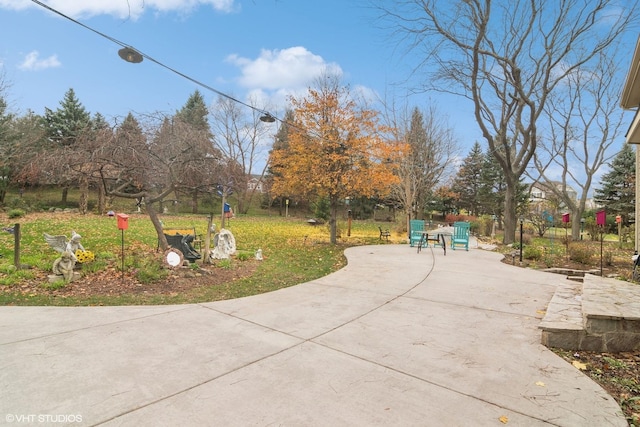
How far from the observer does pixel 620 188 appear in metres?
29.0

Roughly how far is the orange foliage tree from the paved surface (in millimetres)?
7504

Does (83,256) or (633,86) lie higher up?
(633,86)

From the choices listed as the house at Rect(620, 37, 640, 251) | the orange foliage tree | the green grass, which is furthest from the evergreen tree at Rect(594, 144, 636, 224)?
the green grass

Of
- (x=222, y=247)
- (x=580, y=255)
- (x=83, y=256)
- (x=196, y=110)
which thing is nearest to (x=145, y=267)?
(x=83, y=256)

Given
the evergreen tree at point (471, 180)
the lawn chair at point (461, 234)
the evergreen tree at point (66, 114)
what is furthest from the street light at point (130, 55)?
the evergreen tree at point (471, 180)

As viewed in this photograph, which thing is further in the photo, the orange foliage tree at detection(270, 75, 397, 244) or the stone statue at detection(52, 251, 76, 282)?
the orange foliage tree at detection(270, 75, 397, 244)

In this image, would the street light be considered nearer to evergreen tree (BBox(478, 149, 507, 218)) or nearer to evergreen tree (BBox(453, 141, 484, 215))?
evergreen tree (BBox(478, 149, 507, 218))

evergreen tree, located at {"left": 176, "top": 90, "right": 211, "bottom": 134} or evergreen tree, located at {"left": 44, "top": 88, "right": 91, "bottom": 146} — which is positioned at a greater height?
evergreen tree, located at {"left": 176, "top": 90, "right": 211, "bottom": 134}

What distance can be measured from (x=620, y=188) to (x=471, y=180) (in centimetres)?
1332

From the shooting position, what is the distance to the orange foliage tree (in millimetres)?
12000

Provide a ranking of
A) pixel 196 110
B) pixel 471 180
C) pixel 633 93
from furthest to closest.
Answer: pixel 471 180 < pixel 196 110 < pixel 633 93

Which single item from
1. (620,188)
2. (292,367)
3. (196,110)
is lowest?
(292,367)

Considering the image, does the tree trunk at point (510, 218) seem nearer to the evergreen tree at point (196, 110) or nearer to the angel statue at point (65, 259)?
the angel statue at point (65, 259)

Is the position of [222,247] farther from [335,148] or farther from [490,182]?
[490,182]
